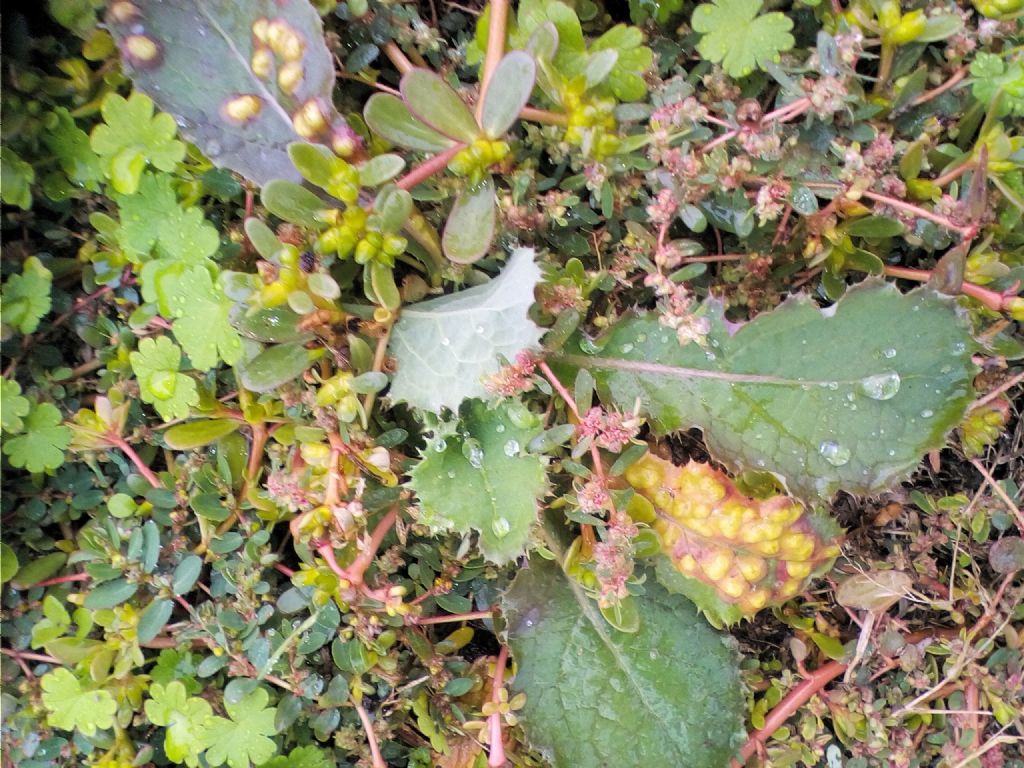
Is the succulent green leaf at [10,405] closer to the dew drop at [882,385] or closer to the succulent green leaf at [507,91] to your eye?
the succulent green leaf at [507,91]

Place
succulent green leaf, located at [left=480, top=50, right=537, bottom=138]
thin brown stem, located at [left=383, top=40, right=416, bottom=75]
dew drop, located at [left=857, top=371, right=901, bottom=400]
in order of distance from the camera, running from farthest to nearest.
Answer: thin brown stem, located at [left=383, top=40, right=416, bottom=75] → dew drop, located at [left=857, top=371, right=901, bottom=400] → succulent green leaf, located at [left=480, top=50, right=537, bottom=138]

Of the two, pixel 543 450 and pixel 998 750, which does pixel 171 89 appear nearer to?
pixel 543 450

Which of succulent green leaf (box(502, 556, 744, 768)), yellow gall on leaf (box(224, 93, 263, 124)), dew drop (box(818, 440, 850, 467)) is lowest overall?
succulent green leaf (box(502, 556, 744, 768))

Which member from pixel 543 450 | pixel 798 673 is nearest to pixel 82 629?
pixel 543 450

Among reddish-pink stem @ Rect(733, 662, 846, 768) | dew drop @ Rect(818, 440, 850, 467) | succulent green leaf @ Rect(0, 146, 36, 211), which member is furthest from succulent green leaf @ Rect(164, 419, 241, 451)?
reddish-pink stem @ Rect(733, 662, 846, 768)

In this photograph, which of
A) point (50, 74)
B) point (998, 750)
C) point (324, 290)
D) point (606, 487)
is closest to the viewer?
point (324, 290)

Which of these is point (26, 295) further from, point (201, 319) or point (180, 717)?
point (180, 717)

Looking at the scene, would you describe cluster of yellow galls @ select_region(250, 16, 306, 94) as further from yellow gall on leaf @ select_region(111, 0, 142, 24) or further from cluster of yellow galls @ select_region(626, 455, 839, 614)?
cluster of yellow galls @ select_region(626, 455, 839, 614)
